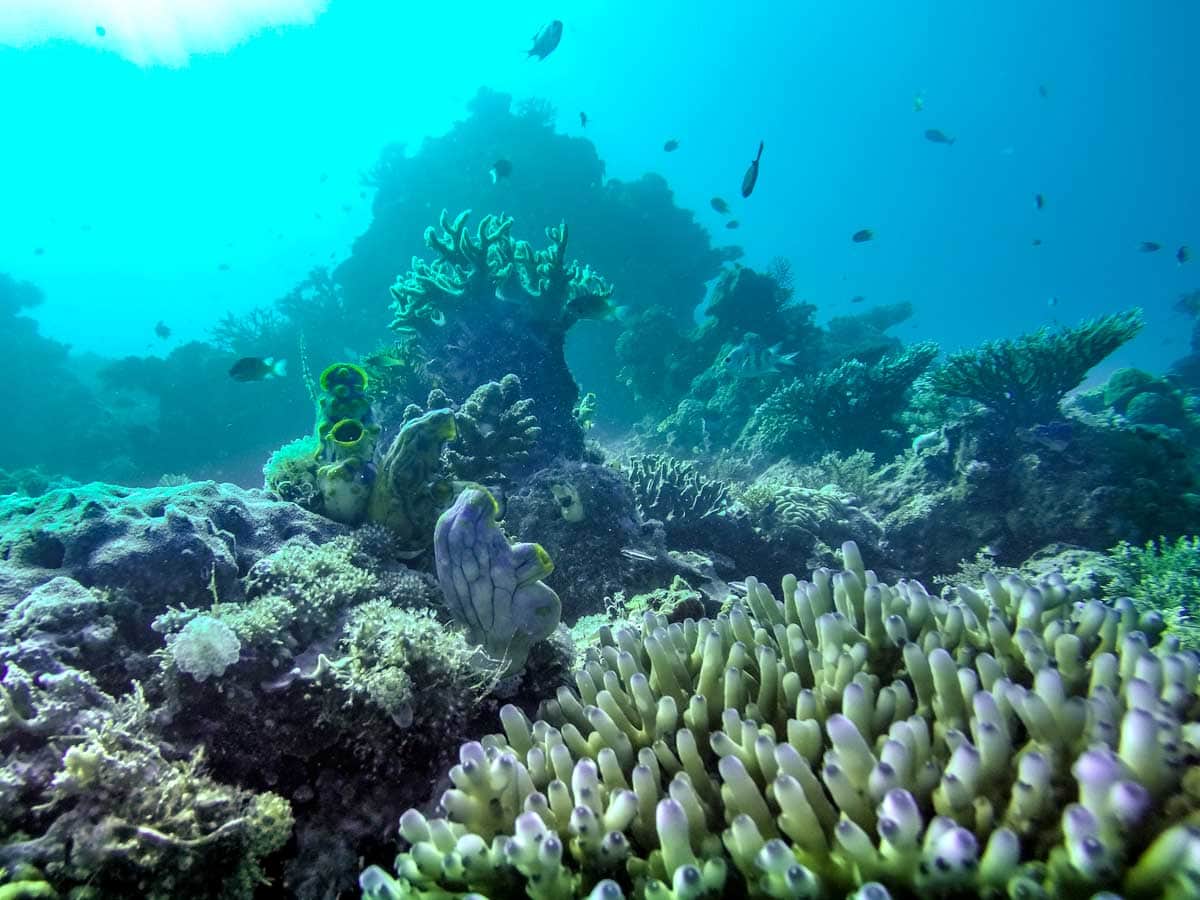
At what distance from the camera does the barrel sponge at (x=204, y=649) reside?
7.62 feet

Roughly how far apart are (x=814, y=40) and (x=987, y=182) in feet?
171

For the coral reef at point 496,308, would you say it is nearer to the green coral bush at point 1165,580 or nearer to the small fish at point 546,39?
the green coral bush at point 1165,580

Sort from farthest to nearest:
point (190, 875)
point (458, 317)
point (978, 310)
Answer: point (978, 310), point (458, 317), point (190, 875)

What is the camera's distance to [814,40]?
115500 mm

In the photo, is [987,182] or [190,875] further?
[987,182]

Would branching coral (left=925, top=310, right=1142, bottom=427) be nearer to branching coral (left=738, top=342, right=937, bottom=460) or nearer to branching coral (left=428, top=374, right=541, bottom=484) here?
branching coral (left=738, top=342, right=937, bottom=460)

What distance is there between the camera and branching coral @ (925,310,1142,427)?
7.32 m

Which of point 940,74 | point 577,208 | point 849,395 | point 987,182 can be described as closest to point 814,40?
point 940,74

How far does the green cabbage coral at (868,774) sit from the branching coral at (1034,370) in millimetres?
6256

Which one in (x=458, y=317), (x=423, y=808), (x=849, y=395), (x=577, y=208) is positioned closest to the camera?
(x=423, y=808)

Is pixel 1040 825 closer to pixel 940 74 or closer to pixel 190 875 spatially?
pixel 190 875

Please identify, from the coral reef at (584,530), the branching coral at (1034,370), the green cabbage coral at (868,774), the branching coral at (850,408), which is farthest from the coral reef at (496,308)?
the branching coral at (850,408)

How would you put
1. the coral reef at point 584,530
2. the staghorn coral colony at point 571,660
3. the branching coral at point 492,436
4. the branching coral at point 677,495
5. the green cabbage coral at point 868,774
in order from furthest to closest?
1. the branching coral at point 677,495
2. the branching coral at point 492,436
3. the coral reef at point 584,530
4. the staghorn coral colony at point 571,660
5. the green cabbage coral at point 868,774

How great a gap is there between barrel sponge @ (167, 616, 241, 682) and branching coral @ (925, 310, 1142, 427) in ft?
27.5
